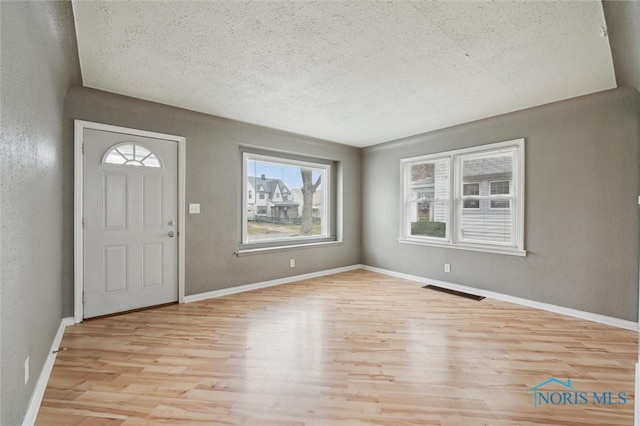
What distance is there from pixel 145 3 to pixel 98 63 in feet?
3.69

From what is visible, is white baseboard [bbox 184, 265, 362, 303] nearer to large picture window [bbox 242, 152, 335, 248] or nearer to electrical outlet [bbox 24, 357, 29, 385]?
large picture window [bbox 242, 152, 335, 248]

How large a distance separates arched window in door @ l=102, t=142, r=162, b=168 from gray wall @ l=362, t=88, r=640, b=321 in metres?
4.19

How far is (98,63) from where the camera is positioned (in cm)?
249

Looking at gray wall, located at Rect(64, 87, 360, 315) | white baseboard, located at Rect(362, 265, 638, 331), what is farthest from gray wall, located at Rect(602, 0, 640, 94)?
gray wall, located at Rect(64, 87, 360, 315)

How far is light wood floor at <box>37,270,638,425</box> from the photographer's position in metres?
1.68

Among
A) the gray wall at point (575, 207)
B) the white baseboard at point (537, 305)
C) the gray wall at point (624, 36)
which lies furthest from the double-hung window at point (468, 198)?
the gray wall at point (624, 36)

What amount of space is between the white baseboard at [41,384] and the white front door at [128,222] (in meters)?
0.59

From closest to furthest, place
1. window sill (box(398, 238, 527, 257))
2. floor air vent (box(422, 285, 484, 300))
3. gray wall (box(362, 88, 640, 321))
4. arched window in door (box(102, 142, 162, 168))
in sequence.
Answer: gray wall (box(362, 88, 640, 321)) → arched window in door (box(102, 142, 162, 168)) → window sill (box(398, 238, 527, 257)) → floor air vent (box(422, 285, 484, 300))

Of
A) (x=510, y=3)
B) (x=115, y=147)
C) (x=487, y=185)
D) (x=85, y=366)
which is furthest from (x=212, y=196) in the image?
(x=487, y=185)

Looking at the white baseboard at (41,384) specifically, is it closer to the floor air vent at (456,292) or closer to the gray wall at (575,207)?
the floor air vent at (456,292)

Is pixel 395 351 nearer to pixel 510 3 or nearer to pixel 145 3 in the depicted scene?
pixel 510 3

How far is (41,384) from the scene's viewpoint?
1861mm

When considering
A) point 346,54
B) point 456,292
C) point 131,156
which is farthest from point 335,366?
point 131,156

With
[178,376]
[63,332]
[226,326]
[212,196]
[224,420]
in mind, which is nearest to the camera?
[224,420]
